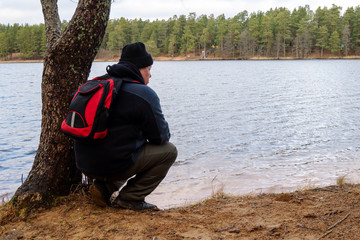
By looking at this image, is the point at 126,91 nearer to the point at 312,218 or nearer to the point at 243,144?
the point at 312,218

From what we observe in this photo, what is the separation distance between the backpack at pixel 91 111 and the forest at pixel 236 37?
89816 mm

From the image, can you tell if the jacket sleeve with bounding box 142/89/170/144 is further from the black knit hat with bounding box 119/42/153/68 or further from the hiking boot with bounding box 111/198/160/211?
the hiking boot with bounding box 111/198/160/211

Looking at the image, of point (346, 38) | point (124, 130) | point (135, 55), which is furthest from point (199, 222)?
point (346, 38)

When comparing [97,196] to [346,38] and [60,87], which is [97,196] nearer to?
[60,87]

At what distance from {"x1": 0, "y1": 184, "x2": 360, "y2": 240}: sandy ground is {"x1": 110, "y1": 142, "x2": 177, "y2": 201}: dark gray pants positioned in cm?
23

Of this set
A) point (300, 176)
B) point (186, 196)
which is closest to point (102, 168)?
point (186, 196)

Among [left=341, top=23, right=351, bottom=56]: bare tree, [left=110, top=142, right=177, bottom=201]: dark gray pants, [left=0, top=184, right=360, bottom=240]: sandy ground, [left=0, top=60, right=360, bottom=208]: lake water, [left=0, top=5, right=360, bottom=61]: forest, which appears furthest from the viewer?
[left=0, top=5, right=360, bottom=61]: forest

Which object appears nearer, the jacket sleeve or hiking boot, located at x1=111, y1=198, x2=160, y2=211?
the jacket sleeve

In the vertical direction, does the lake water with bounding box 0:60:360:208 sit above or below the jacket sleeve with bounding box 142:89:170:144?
below

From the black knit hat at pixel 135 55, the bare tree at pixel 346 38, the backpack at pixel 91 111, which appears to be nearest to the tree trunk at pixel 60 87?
the black knit hat at pixel 135 55

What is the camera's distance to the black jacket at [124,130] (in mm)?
3236

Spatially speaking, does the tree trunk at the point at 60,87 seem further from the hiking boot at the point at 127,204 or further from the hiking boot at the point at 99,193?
the hiking boot at the point at 127,204

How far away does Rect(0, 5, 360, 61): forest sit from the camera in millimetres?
97875

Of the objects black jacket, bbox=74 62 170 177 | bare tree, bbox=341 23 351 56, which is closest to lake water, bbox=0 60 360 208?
black jacket, bbox=74 62 170 177
